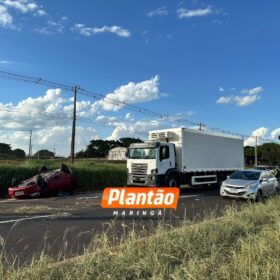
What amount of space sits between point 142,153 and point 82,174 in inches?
195

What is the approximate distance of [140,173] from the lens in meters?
21.9

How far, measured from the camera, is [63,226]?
1026 cm

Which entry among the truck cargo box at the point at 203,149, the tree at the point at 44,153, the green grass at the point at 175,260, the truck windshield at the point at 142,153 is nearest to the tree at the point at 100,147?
the tree at the point at 44,153

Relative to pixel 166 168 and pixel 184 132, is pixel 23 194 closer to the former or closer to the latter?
pixel 166 168

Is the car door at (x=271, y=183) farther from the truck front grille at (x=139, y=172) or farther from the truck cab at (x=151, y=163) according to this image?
the truck front grille at (x=139, y=172)

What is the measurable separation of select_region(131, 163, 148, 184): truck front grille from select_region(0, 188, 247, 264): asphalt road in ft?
21.3

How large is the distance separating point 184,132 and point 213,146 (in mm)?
4043

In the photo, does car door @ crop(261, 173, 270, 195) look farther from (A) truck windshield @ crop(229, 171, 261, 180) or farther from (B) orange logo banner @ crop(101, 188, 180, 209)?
(B) orange logo banner @ crop(101, 188, 180, 209)

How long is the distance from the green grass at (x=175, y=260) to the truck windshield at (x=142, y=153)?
14.2m

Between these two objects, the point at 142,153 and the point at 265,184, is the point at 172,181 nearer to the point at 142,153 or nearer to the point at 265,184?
the point at 142,153

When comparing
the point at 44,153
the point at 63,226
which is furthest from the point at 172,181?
the point at 44,153

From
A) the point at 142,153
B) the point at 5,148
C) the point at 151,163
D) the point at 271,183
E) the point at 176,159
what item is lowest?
the point at 271,183

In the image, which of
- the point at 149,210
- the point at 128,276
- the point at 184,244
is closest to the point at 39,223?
the point at 149,210

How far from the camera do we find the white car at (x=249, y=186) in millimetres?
17281
